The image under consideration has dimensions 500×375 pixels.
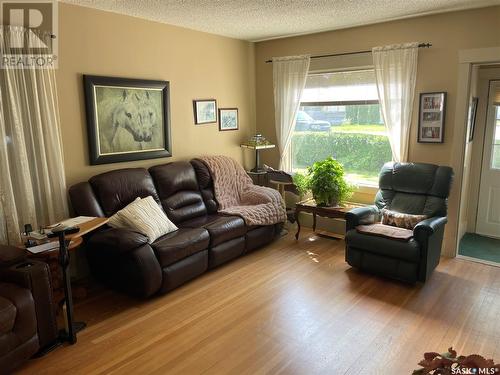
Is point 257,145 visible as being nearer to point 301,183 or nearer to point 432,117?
point 301,183

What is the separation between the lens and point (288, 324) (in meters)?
2.81

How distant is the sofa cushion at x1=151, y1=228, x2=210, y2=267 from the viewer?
3.17 m

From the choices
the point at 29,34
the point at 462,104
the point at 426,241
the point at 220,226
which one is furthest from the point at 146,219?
the point at 462,104

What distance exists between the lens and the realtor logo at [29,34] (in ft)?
9.63

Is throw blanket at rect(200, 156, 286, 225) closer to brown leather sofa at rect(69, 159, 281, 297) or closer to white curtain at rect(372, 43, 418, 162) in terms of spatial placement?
brown leather sofa at rect(69, 159, 281, 297)

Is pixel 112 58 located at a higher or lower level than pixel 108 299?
higher

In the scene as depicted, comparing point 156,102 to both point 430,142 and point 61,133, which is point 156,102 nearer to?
point 61,133

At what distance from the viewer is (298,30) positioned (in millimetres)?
4637

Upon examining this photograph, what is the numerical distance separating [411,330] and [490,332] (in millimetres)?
548

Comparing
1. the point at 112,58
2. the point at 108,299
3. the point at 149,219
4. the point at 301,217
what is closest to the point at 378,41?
the point at 301,217

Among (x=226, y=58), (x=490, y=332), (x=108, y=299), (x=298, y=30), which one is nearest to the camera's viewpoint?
(x=490, y=332)

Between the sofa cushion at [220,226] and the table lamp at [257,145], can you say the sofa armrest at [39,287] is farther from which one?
the table lamp at [257,145]

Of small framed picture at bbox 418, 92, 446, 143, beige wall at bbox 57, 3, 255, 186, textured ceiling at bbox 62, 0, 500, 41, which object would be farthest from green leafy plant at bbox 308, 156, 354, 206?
textured ceiling at bbox 62, 0, 500, 41

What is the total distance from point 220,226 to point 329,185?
136cm
